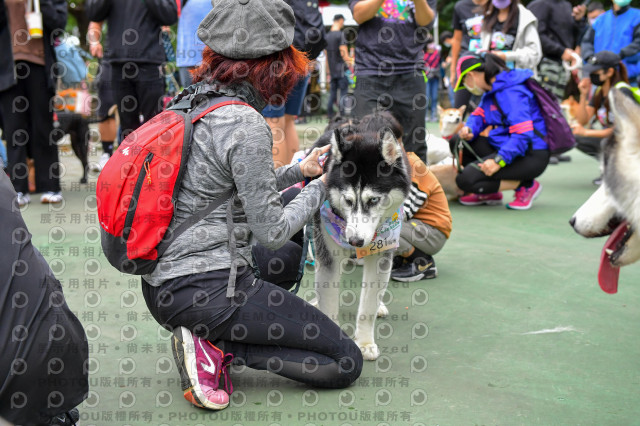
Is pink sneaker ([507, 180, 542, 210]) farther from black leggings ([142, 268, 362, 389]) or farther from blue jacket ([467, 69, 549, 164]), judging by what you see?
black leggings ([142, 268, 362, 389])

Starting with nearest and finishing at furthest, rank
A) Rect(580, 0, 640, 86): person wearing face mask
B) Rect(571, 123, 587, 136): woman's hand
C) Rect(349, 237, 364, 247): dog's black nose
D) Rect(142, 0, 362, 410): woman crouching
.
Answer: Rect(142, 0, 362, 410): woman crouching, Rect(349, 237, 364, 247): dog's black nose, Rect(571, 123, 587, 136): woman's hand, Rect(580, 0, 640, 86): person wearing face mask

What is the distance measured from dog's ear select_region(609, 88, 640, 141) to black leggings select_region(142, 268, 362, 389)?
1.44 metres

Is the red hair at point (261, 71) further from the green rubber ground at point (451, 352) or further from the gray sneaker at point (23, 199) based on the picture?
the gray sneaker at point (23, 199)

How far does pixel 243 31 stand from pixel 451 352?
72.8 inches

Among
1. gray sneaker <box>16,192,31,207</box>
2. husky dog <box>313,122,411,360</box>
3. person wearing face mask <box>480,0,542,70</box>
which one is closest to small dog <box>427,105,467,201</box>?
person wearing face mask <box>480,0,542,70</box>

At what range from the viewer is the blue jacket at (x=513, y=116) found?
6336 mm

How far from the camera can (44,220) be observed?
568 centimetres

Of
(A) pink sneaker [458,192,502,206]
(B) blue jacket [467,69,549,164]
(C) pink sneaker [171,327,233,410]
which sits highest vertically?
(C) pink sneaker [171,327,233,410]

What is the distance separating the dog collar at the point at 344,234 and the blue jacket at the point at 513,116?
3.46 m

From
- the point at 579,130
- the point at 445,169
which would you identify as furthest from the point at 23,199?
the point at 579,130

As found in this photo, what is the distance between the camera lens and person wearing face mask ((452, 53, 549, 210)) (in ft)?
20.9

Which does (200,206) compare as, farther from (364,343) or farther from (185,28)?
(185,28)

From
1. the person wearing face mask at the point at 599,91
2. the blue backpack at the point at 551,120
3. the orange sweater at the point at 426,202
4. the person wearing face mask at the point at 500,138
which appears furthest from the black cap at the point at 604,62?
the orange sweater at the point at 426,202

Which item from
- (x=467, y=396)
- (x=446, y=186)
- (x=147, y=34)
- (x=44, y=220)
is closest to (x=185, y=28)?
(x=147, y=34)
